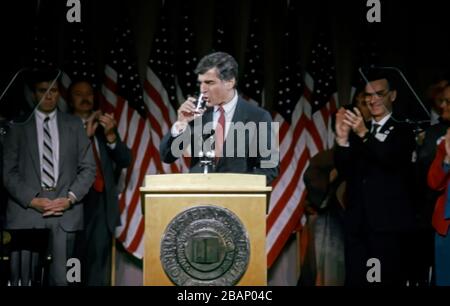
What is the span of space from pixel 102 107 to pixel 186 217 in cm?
316

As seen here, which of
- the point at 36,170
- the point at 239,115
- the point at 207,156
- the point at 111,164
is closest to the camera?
the point at 207,156

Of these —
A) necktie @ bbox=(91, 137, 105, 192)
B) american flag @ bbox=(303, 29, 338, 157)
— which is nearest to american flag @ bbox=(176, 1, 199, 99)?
necktie @ bbox=(91, 137, 105, 192)

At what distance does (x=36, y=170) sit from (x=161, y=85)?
5.30ft

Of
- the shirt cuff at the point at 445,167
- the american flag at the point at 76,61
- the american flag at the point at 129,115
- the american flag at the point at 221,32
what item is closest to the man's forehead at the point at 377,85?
the shirt cuff at the point at 445,167

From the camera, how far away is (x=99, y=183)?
8.93 m

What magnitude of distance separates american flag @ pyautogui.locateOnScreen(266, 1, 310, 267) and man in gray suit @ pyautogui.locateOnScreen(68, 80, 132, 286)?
1.53 m

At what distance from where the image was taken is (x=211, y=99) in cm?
758

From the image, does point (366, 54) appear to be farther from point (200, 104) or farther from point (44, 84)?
point (44, 84)

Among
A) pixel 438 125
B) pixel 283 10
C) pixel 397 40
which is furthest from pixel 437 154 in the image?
pixel 283 10

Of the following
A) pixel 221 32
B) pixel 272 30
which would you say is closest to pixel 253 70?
pixel 221 32

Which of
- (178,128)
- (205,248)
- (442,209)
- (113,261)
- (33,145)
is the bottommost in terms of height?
(113,261)

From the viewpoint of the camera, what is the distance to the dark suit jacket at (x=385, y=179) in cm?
845

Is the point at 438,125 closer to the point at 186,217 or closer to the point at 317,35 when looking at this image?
the point at 317,35
